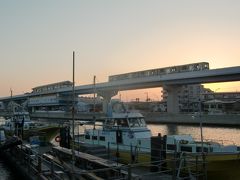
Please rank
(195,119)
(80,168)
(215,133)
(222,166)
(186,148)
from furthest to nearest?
(195,119), (215,133), (186,148), (80,168), (222,166)

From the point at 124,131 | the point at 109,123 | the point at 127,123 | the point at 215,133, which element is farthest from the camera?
the point at 215,133

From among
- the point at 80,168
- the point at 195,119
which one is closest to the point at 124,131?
the point at 80,168

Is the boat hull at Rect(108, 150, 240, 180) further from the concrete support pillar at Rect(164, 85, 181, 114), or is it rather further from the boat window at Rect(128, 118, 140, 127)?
the concrete support pillar at Rect(164, 85, 181, 114)

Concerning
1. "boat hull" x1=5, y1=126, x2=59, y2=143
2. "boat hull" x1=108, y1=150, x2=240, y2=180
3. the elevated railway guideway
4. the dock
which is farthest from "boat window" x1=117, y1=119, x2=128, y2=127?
the elevated railway guideway

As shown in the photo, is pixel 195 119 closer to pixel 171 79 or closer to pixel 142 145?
pixel 171 79

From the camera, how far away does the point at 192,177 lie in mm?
16500

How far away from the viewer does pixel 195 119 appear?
84562 millimetres

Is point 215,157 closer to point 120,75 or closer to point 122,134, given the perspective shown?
point 122,134

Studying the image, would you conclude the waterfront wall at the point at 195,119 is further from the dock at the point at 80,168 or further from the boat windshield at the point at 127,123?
the dock at the point at 80,168

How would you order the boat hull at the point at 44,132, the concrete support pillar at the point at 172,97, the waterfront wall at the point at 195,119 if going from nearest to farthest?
the boat hull at the point at 44,132 < the waterfront wall at the point at 195,119 < the concrete support pillar at the point at 172,97

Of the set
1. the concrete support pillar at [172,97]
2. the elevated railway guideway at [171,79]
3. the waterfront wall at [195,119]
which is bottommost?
the waterfront wall at [195,119]

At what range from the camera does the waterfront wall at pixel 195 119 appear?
78156 millimetres

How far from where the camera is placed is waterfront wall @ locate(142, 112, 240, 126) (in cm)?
7816

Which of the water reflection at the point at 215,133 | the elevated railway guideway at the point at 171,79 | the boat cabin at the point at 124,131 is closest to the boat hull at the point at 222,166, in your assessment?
the boat cabin at the point at 124,131
